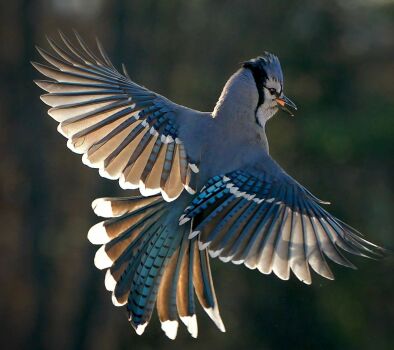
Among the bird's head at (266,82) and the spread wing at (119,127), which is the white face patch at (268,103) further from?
the spread wing at (119,127)

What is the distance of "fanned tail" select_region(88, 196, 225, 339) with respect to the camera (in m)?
4.59

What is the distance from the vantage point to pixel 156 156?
4.73 meters

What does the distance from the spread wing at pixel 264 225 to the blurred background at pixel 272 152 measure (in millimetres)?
4546

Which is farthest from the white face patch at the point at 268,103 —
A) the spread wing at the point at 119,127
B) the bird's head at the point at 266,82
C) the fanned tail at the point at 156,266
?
the fanned tail at the point at 156,266

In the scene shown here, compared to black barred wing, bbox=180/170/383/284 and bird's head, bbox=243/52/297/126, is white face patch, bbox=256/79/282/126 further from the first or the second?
black barred wing, bbox=180/170/383/284

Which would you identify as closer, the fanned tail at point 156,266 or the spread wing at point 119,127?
the fanned tail at point 156,266

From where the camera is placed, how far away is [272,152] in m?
9.59

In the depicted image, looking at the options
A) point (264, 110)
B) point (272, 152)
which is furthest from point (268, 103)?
point (272, 152)

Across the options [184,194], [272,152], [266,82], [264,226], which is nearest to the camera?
[264,226]

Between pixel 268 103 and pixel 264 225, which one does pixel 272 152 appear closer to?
pixel 268 103

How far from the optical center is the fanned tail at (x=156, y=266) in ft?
15.1

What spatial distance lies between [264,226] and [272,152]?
5.07 m

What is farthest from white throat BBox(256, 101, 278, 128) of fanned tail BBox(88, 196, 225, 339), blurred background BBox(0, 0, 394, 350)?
blurred background BBox(0, 0, 394, 350)

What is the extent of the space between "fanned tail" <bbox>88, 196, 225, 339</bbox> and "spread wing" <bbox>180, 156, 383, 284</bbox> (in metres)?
0.15
